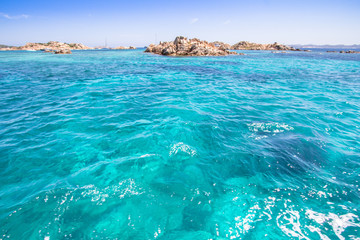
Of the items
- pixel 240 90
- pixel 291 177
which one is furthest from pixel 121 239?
pixel 240 90

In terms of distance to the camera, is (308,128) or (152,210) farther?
(308,128)

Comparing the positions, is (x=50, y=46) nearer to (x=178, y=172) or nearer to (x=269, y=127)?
(x=178, y=172)

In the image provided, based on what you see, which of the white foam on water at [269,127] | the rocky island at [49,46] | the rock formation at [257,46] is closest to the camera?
the white foam on water at [269,127]

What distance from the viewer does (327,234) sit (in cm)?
348

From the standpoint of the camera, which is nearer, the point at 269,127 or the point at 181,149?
the point at 181,149

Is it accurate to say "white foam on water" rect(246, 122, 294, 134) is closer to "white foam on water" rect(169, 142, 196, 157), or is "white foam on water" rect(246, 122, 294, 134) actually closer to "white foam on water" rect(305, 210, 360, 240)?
"white foam on water" rect(169, 142, 196, 157)

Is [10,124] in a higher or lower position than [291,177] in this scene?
higher

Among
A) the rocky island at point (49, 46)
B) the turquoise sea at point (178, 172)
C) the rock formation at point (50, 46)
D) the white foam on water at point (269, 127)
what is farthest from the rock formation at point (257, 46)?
the rock formation at point (50, 46)

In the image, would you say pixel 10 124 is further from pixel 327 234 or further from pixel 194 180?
pixel 327 234

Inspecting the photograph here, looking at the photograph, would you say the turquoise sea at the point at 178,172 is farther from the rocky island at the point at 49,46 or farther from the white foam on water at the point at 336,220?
the rocky island at the point at 49,46

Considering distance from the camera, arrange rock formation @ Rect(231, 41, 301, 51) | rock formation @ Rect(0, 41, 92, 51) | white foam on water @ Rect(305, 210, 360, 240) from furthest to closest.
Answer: rock formation @ Rect(0, 41, 92, 51)
rock formation @ Rect(231, 41, 301, 51)
white foam on water @ Rect(305, 210, 360, 240)

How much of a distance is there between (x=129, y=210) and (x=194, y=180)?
1.93 meters

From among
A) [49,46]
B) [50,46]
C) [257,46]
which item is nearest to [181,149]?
[257,46]

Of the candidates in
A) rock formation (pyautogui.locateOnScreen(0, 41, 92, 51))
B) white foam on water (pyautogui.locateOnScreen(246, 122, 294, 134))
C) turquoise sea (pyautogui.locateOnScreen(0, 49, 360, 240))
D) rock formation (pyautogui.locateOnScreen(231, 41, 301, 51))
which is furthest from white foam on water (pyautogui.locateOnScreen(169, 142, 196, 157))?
rock formation (pyautogui.locateOnScreen(0, 41, 92, 51))
